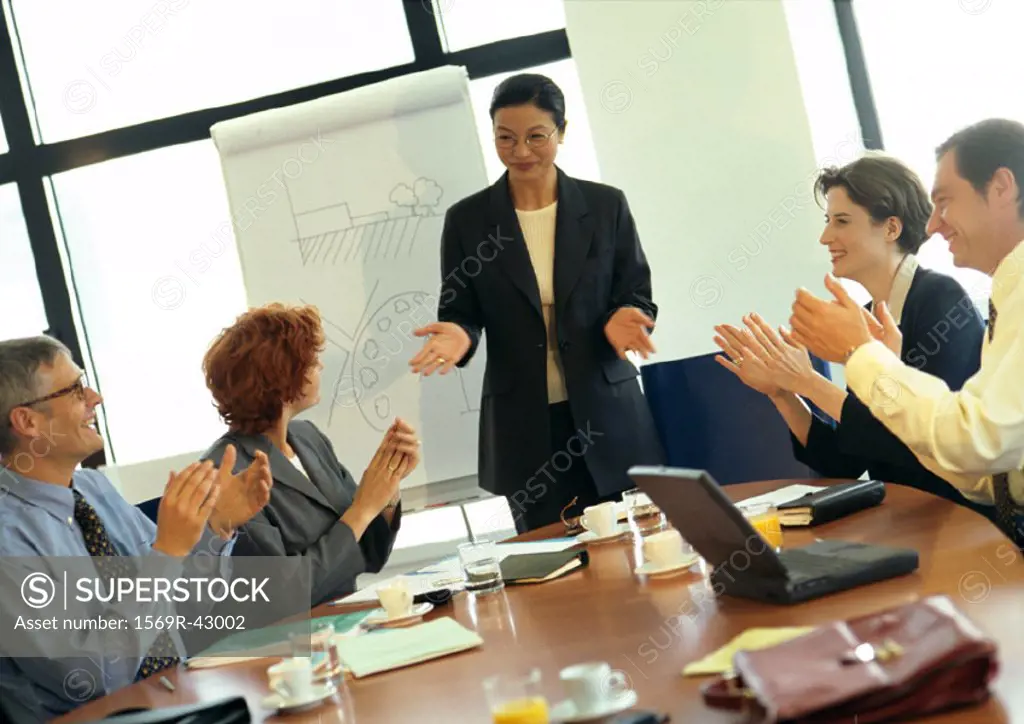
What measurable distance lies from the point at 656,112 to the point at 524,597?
2.47m

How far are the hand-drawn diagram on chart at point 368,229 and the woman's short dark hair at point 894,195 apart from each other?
1660mm

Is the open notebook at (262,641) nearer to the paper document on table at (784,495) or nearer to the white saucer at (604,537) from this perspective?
the white saucer at (604,537)

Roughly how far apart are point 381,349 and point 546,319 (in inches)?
36.3

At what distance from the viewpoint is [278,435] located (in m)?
2.92

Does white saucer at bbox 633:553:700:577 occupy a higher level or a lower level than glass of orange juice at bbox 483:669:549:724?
lower

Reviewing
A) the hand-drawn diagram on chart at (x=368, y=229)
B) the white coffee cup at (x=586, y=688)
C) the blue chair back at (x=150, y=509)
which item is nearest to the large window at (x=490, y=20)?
the hand-drawn diagram on chart at (x=368, y=229)

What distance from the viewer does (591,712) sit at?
1.23 meters

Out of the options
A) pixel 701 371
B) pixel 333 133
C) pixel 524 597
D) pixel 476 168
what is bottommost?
pixel 524 597

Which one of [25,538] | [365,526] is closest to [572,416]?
[365,526]

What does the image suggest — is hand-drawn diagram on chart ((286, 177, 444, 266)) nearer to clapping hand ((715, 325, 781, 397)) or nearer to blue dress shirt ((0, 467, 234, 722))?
blue dress shirt ((0, 467, 234, 722))

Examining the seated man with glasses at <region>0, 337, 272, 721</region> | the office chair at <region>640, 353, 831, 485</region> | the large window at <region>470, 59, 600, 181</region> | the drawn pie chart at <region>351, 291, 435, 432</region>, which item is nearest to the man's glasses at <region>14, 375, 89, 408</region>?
the seated man with glasses at <region>0, 337, 272, 721</region>

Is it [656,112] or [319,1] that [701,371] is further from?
[319,1]

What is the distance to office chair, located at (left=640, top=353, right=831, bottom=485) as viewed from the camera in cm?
347

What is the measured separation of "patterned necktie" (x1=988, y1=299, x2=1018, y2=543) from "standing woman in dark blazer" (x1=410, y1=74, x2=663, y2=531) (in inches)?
50.5
